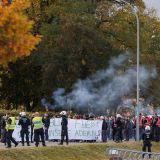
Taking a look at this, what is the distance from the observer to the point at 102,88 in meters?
65.9

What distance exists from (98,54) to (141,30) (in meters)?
6.95

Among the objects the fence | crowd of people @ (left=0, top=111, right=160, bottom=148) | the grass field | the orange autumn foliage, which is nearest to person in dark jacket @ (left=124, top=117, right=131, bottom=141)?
crowd of people @ (left=0, top=111, right=160, bottom=148)

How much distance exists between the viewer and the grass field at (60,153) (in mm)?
31666

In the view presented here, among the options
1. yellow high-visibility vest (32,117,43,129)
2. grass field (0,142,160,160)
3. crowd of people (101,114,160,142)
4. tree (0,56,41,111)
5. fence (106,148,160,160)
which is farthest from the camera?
tree (0,56,41,111)

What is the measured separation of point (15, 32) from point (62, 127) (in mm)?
15510

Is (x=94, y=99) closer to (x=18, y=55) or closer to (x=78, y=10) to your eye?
(x=78, y=10)

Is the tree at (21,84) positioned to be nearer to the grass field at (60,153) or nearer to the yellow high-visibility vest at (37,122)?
the grass field at (60,153)

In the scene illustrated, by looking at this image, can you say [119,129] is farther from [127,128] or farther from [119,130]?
[127,128]

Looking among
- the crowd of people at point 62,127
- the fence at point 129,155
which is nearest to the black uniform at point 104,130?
the crowd of people at point 62,127

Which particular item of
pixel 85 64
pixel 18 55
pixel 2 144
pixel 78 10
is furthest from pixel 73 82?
pixel 18 55

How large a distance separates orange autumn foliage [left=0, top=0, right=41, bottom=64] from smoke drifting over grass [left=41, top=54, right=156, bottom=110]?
39761 mm

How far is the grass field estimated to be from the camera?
3167 cm

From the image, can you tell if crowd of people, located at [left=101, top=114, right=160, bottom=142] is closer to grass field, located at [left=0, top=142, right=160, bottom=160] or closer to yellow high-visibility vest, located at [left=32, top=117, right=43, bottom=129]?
grass field, located at [left=0, top=142, right=160, bottom=160]

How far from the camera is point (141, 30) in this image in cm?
6775
